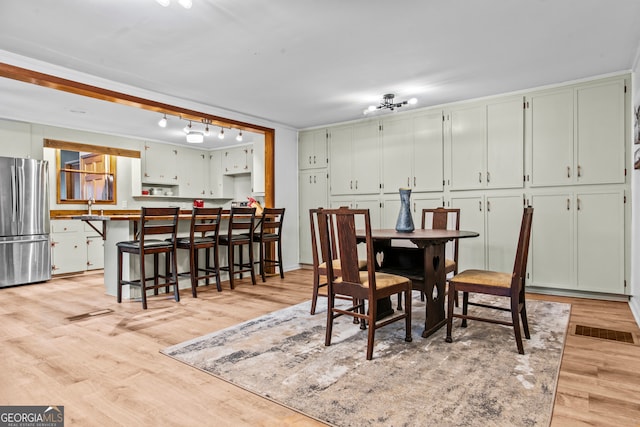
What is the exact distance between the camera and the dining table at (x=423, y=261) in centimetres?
270

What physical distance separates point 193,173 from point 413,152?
4915 millimetres

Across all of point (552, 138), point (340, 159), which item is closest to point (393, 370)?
point (552, 138)

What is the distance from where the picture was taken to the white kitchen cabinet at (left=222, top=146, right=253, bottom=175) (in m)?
7.67

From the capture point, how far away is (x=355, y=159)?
5.65 metres

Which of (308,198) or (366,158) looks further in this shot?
(308,198)

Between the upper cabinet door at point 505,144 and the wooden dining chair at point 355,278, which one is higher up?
the upper cabinet door at point 505,144

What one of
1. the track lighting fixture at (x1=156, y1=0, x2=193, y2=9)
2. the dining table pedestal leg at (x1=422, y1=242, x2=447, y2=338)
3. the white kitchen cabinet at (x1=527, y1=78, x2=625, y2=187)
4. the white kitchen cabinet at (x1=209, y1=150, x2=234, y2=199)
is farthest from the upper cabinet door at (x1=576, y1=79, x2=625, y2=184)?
the white kitchen cabinet at (x1=209, y1=150, x2=234, y2=199)

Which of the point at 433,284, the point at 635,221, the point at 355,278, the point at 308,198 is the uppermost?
the point at 308,198

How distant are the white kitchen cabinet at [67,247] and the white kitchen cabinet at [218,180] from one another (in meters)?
2.82

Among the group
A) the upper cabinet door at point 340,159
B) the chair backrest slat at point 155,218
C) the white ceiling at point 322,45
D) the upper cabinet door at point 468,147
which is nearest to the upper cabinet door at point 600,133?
the white ceiling at point 322,45

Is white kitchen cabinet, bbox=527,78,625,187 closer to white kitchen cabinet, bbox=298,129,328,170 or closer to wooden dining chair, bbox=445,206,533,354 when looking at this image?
wooden dining chair, bbox=445,206,533,354

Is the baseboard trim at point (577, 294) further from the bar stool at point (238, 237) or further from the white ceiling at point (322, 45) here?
the bar stool at point (238, 237)

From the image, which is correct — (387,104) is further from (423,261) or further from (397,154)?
(423,261)

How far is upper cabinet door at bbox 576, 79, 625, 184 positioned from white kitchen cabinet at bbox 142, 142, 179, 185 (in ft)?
22.2
